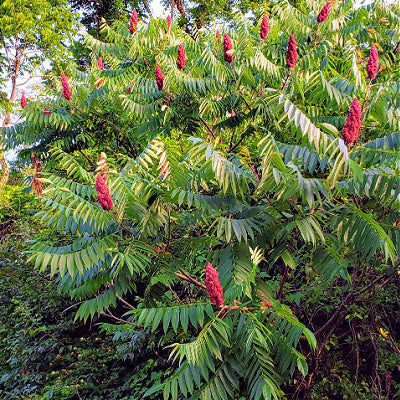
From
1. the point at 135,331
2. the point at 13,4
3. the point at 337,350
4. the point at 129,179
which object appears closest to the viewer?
the point at 129,179

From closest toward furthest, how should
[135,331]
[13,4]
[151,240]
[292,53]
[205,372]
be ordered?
[205,372] < [151,240] < [292,53] < [135,331] < [13,4]

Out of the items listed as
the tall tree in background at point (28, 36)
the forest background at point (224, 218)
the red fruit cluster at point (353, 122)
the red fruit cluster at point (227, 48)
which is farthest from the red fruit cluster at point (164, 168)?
the tall tree in background at point (28, 36)

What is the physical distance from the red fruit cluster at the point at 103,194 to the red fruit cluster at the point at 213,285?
70 centimetres

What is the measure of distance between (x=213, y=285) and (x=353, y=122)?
47.5 inches

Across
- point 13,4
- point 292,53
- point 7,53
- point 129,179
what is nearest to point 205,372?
point 129,179

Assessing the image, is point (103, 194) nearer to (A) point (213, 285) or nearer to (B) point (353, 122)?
(A) point (213, 285)

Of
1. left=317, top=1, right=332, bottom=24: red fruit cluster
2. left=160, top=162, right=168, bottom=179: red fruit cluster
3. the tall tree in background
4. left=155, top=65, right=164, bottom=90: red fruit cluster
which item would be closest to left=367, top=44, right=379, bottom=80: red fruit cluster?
left=317, top=1, right=332, bottom=24: red fruit cluster

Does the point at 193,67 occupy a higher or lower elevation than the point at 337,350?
higher

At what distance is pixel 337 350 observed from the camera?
14.6 ft

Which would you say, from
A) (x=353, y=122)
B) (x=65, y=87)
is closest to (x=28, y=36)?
(x=65, y=87)

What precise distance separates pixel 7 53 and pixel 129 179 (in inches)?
604

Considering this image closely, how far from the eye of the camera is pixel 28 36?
47.4 ft

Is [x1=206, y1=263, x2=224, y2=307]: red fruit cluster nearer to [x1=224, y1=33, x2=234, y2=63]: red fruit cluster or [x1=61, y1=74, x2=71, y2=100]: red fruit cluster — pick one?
[x1=224, y1=33, x2=234, y2=63]: red fruit cluster

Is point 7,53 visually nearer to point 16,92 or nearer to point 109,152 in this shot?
point 16,92
